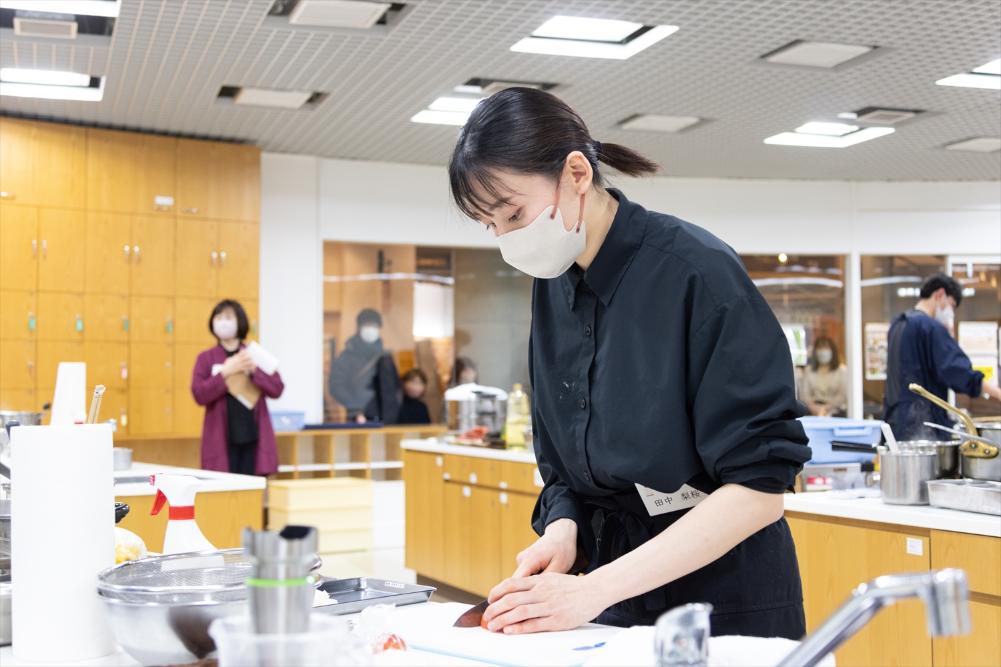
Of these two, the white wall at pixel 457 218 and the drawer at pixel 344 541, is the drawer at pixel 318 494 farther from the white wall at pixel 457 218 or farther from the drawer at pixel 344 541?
the white wall at pixel 457 218

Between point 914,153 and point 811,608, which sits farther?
point 914,153

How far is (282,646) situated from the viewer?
843 millimetres

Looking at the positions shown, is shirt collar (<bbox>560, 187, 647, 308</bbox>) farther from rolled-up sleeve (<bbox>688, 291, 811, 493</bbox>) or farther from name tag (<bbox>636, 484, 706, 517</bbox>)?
name tag (<bbox>636, 484, 706, 517</bbox>)

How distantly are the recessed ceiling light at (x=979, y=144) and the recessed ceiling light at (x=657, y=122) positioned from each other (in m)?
2.39

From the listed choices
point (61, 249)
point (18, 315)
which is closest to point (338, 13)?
point (61, 249)

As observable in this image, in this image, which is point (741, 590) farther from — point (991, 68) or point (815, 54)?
point (991, 68)

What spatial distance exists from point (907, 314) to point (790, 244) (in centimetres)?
387

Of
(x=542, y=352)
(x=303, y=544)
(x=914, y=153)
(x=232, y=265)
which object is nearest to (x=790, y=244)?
(x=914, y=153)

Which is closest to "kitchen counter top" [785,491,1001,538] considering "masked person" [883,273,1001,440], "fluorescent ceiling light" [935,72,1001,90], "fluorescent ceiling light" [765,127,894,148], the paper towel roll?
the paper towel roll

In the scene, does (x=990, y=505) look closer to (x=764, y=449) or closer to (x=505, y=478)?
(x=764, y=449)

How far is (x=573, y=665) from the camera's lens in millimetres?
1119

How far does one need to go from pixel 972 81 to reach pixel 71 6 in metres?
5.54

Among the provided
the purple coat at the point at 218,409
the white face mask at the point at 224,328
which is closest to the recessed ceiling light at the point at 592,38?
the white face mask at the point at 224,328

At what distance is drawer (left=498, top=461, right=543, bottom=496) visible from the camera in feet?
17.8
